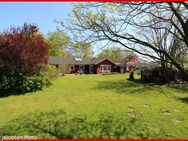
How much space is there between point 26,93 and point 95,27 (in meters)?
16.3

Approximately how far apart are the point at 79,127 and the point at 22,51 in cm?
1332

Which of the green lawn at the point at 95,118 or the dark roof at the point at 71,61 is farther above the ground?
the dark roof at the point at 71,61

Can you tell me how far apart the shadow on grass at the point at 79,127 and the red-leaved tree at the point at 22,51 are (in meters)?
10.3

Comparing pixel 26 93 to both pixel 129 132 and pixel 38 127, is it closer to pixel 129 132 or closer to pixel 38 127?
pixel 38 127

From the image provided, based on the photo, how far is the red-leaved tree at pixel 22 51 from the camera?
2228 cm

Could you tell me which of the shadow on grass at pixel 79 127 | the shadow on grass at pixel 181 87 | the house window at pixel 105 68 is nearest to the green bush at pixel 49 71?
the shadow on grass at pixel 79 127

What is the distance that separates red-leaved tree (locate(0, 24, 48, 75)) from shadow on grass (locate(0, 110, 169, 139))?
33.9 ft

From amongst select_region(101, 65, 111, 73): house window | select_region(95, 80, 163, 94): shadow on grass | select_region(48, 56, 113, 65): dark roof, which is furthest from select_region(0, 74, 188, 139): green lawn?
select_region(101, 65, 111, 73): house window

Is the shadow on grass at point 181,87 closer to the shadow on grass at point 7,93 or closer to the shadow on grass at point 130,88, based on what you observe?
the shadow on grass at point 130,88

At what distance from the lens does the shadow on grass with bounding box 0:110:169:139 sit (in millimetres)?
10094

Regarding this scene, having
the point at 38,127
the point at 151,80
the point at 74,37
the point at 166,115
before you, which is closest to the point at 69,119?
the point at 38,127

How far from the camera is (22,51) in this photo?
2247 cm

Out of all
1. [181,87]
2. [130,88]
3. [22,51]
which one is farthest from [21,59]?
[181,87]

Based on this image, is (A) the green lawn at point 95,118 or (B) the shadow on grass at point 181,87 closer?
(A) the green lawn at point 95,118
